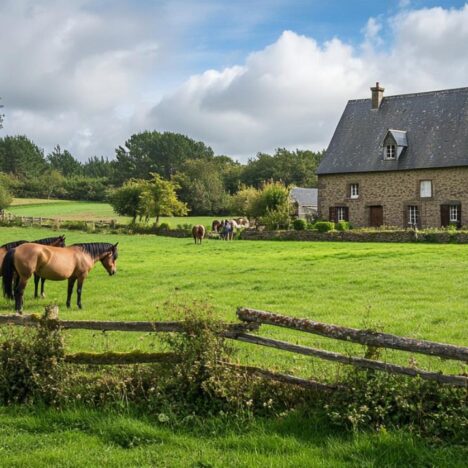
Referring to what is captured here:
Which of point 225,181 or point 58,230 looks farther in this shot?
point 225,181

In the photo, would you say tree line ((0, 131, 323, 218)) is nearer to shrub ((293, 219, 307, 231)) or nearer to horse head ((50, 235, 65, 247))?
shrub ((293, 219, 307, 231))

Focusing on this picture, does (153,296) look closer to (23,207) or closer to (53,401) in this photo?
(53,401)

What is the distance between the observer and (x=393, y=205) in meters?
47.2

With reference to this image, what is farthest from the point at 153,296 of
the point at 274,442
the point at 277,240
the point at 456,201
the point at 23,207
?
the point at 23,207

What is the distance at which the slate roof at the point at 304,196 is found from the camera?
236ft

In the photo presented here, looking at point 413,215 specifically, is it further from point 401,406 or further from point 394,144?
point 401,406

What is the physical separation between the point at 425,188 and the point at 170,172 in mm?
82886

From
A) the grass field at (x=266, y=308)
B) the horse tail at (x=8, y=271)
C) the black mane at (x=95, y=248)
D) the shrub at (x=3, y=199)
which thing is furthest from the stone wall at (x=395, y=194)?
the shrub at (x=3, y=199)

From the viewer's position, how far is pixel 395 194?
154 ft

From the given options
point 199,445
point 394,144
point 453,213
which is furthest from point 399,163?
point 199,445

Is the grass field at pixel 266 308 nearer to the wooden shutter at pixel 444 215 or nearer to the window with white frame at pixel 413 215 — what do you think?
the wooden shutter at pixel 444 215

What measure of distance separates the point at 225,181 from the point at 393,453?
335 ft

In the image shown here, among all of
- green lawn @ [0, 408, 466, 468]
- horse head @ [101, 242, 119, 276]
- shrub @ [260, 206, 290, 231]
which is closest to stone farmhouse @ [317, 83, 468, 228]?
shrub @ [260, 206, 290, 231]

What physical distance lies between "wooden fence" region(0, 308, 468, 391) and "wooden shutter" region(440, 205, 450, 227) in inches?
1613
